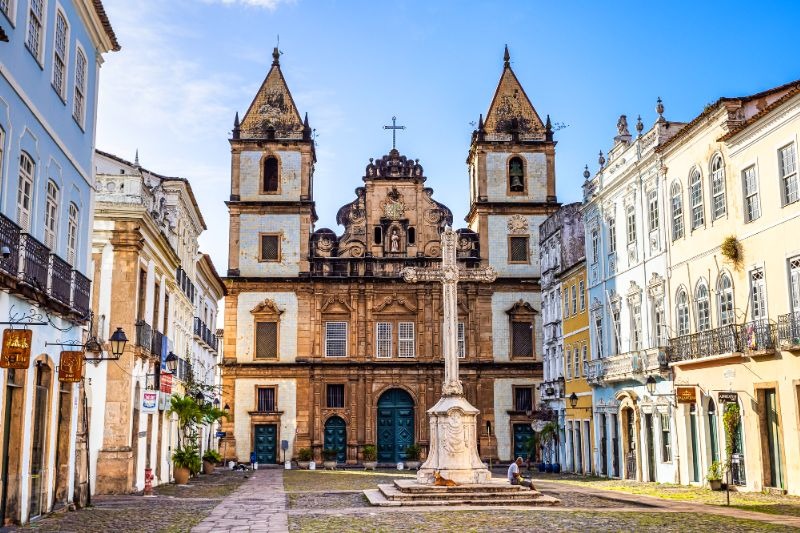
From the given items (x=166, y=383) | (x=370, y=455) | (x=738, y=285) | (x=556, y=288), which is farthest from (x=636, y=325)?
(x=370, y=455)

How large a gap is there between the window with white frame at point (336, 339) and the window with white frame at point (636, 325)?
21539 mm

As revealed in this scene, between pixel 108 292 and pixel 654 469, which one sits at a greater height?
pixel 108 292

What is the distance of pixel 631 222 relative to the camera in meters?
32.8

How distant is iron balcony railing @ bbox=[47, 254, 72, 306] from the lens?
16.5 metres

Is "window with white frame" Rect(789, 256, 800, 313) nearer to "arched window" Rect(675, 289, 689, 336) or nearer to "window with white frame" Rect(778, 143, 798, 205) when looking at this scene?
"window with white frame" Rect(778, 143, 798, 205)

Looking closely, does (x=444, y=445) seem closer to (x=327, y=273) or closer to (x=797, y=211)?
(x=797, y=211)

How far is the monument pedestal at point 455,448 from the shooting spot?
77.0 feet

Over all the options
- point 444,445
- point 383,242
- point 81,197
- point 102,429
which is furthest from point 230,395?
point 81,197

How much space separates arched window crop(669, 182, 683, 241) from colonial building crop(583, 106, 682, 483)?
56cm

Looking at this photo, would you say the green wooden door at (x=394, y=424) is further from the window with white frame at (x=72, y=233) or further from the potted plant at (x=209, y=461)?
the window with white frame at (x=72, y=233)

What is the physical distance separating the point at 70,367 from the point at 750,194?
57.4 ft

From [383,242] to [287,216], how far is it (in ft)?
18.1

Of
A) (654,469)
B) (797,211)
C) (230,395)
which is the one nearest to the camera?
(797,211)

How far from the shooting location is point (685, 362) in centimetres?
2753
